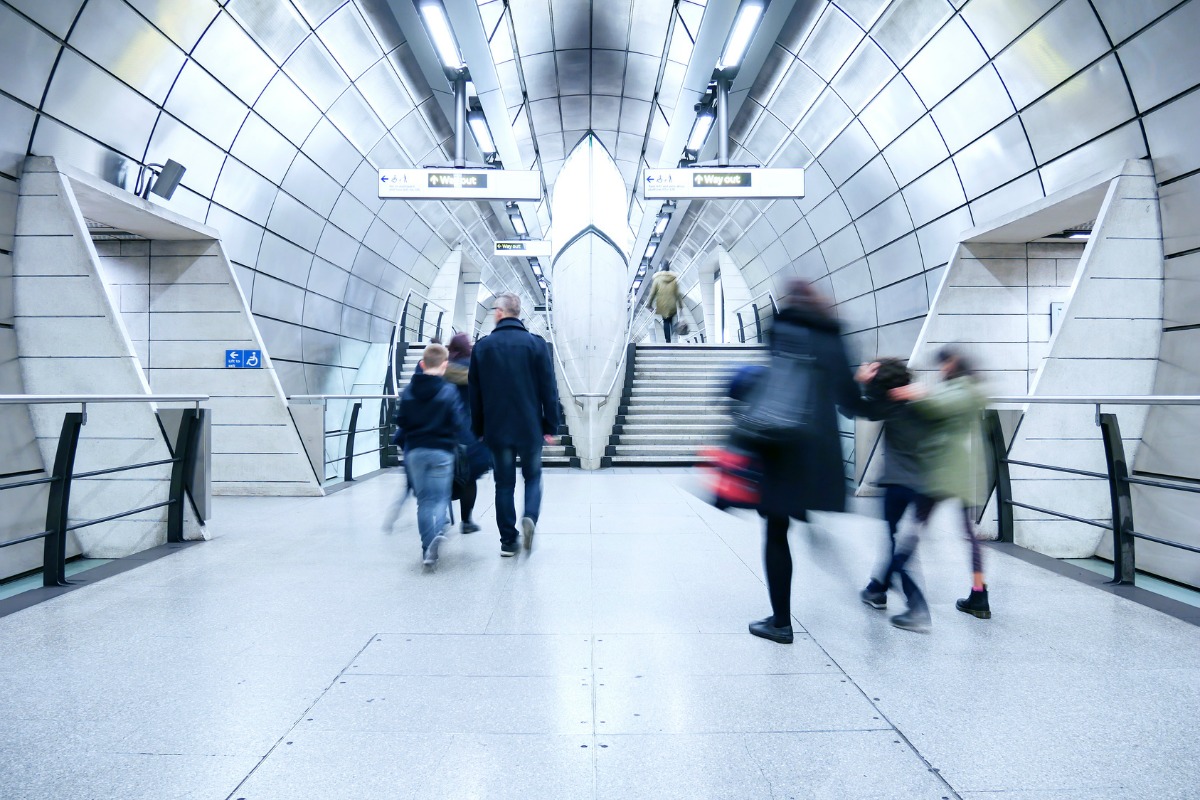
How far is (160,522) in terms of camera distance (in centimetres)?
495

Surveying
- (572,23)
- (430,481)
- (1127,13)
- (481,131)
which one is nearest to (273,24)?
(481,131)

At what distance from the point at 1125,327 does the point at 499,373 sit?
17.1 feet

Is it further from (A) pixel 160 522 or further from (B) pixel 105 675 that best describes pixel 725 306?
(B) pixel 105 675

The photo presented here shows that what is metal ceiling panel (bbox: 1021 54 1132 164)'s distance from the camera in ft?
17.9

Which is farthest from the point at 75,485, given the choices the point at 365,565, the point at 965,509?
the point at 965,509

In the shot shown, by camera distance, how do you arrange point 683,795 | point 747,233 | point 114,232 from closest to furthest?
point 683,795
point 114,232
point 747,233

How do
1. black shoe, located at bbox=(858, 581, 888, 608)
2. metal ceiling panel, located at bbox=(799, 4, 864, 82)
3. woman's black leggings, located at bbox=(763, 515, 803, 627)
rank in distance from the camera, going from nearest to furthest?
1. woman's black leggings, located at bbox=(763, 515, 803, 627)
2. black shoe, located at bbox=(858, 581, 888, 608)
3. metal ceiling panel, located at bbox=(799, 4, 864, 82)

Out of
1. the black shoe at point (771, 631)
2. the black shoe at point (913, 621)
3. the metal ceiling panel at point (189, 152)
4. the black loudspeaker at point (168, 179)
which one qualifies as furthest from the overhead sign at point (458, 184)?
the black shoe at point (913, 621)

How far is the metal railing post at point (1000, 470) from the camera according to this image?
4922mm

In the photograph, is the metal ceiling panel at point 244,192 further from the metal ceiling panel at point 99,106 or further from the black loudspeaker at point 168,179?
the metal ceiling panel at point 99,106

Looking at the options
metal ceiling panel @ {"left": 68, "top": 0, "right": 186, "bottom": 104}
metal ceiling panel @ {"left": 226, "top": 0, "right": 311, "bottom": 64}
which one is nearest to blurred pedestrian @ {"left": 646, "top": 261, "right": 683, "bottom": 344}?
metal ceiling panel @ {"left": 226, "top": 0, "right": 311, "bottom": 64}

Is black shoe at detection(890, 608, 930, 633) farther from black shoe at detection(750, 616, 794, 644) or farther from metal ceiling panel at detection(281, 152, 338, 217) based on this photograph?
metal ceiling panel at detection(281, 152, 338, 217)

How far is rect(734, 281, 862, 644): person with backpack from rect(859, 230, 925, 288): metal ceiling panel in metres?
7.48

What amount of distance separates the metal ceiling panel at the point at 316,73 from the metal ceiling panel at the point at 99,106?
89.5 inches
